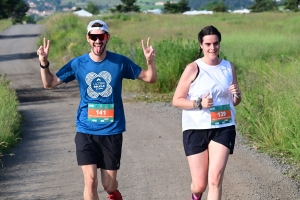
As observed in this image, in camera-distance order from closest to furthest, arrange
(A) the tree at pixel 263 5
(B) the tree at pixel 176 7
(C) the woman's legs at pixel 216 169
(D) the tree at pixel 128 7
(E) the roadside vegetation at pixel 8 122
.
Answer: (C) the woman's legs at pixel 216 169, (E) the roadside vegetation at pixel 8 122, (D) the tree at pixel 128 7, (A) the tree at pixel 263 5, (B) the tree at pixel 176 7

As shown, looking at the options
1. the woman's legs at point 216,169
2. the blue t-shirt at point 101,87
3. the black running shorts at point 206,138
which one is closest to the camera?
the woman's legs at point 216,169

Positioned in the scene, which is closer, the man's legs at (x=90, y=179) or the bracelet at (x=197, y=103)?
the bracelet at (x=197, y=103)

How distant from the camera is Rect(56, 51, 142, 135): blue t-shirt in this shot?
600cm

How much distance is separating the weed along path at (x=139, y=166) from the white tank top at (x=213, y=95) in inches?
63.3

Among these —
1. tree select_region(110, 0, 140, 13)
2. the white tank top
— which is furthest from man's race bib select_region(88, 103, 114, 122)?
tree select_region(110, 0, 140, 13)

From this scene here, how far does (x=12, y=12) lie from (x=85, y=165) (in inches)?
4093

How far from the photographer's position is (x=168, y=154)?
31.8 feet

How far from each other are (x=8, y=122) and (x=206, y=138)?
5.86 metres

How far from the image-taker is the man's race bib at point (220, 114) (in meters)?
5.84

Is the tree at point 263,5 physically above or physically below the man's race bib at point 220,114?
below

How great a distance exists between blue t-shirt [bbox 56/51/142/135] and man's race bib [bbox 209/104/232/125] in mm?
816

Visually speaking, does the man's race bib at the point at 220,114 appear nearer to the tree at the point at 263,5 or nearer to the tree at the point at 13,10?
the tree at the point at 13,10

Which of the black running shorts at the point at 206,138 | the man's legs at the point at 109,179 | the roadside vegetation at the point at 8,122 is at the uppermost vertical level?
the black running shorts at the point at 206,138

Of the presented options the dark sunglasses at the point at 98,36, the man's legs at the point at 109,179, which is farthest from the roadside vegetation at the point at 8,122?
the dark sunglasses at the point at 98,36
